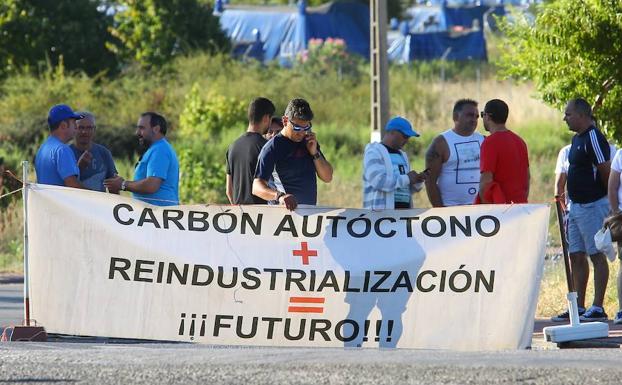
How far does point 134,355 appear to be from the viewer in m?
9.66

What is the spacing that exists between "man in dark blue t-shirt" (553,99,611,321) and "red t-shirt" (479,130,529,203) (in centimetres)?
50

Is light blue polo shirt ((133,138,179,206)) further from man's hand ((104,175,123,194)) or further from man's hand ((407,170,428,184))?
man's hand ((407,170,428,184))

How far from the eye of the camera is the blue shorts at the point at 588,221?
12078 mm

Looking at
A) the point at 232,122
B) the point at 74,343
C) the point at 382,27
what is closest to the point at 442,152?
the point at 74,343

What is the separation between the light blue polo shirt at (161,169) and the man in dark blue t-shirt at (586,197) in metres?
3.11

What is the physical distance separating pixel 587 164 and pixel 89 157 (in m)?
3.99

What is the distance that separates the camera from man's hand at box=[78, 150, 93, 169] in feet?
40.2

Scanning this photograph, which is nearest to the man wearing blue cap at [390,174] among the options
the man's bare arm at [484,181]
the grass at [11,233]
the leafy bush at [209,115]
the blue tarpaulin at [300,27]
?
the man's bare arm at [484,181]

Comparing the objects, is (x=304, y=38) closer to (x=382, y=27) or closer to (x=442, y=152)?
(x=382, y=27)

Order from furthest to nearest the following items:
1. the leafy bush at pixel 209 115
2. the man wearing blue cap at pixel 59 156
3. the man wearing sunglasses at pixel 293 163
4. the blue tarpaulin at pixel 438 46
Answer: the blue tarpaulin at pixel 438 46 < the leafy bush at pixel 209 115 < the man wearing blue cap at pixel 59 156 < the man wearing sunglasses at pixel 293 163

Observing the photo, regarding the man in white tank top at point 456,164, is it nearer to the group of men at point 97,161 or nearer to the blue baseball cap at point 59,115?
the group of men at point 97,161

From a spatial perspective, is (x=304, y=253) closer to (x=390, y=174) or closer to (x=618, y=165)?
(x=390, y=174)

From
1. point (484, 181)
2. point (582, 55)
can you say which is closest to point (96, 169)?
point (484, 181)

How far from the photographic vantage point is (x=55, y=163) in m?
11.5
